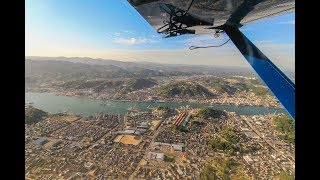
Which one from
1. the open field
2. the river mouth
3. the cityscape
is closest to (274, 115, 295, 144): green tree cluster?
the cityscape

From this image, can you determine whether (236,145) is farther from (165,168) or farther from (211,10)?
(211,10)

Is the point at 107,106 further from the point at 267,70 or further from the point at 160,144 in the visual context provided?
the point at 267,70

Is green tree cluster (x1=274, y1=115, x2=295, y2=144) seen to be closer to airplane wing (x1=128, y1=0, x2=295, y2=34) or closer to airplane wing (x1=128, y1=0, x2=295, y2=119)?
airplane wing (x1=128, y1=0, x2=295, y2=119)

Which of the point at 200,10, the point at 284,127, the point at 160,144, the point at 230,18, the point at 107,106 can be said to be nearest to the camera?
the point at 200,10

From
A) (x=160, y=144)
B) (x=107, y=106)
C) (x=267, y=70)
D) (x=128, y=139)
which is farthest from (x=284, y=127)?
(x=107, y=106)
